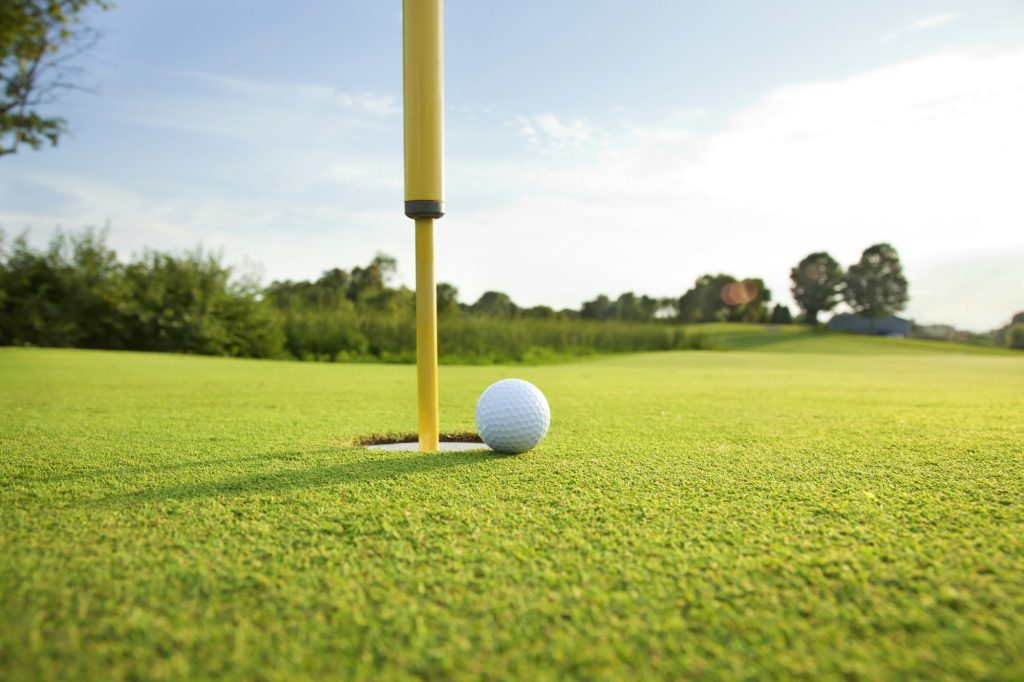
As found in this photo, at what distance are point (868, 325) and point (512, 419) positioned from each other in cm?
5577

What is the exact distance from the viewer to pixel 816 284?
54031 mm

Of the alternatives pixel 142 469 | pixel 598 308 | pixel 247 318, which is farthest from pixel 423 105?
pixel 598 308

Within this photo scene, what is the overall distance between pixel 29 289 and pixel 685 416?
19.5 metres

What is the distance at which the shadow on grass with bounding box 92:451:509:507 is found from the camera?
228 centimetres

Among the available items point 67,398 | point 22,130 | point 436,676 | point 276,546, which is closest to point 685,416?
point 276,546

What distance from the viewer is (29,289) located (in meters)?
17.3

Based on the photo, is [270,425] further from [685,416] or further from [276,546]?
[685,416]

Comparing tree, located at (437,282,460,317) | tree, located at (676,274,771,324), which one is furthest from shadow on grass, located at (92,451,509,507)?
tree, located at (676,274,771,324)

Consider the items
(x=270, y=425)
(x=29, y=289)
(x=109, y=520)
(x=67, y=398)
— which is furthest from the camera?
(x=29, y=289)

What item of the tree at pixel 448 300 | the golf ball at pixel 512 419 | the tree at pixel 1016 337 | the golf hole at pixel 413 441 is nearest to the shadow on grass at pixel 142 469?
the golf hole at pixel 413 441

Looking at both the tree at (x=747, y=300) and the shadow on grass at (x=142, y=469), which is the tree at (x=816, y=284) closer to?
the tree at (x=747, y=300)

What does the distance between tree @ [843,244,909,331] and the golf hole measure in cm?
5438

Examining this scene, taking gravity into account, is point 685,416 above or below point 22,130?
below

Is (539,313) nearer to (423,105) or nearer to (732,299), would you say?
(423,105)
